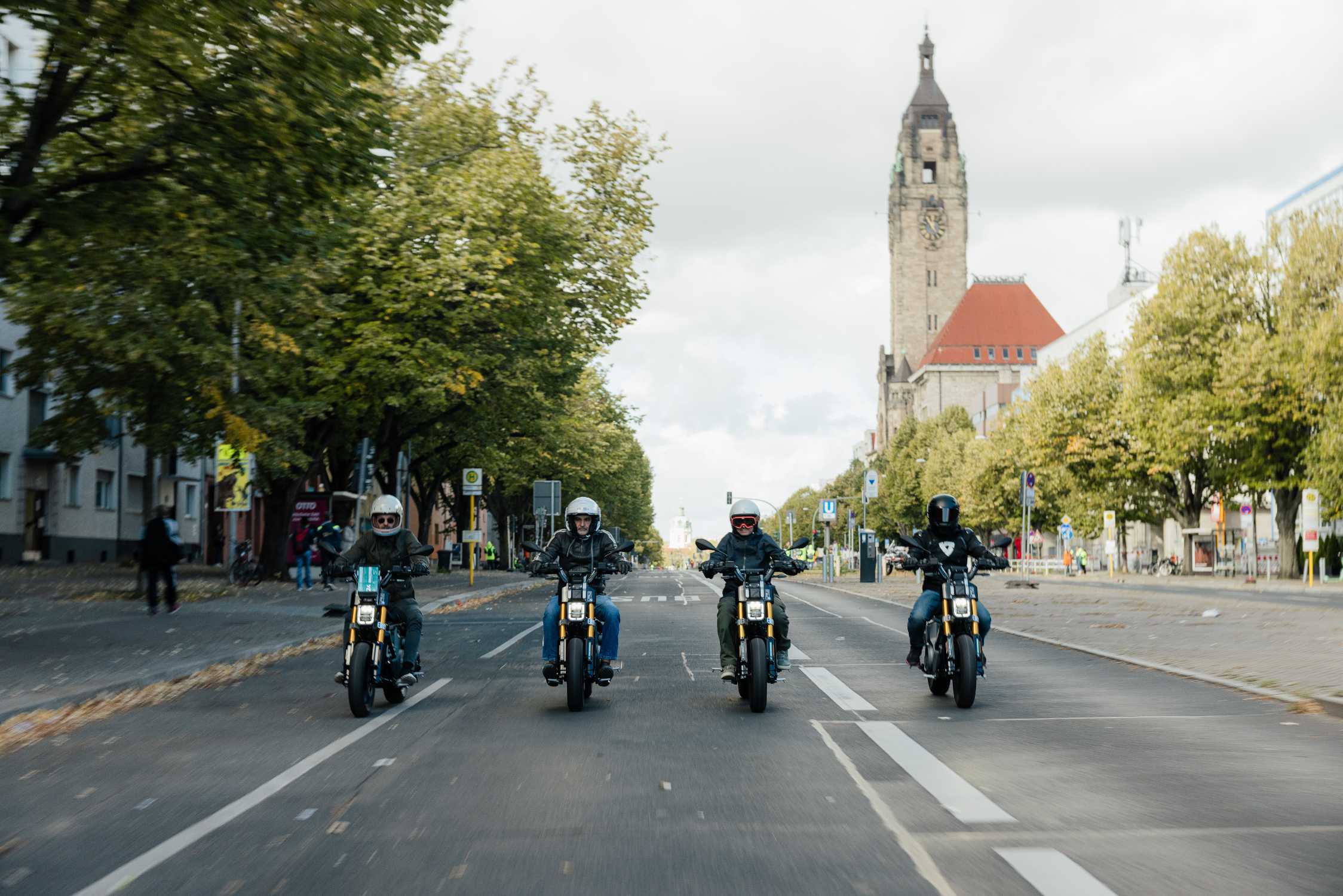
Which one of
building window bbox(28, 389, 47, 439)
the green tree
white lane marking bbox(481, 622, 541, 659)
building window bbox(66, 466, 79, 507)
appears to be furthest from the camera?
building window bbox(66, 466, 79, 507)

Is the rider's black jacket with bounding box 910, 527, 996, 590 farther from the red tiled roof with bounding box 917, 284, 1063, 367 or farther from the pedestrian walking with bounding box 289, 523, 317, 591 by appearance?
the red tiled roof with bounding box 917, 284, 1063, 367

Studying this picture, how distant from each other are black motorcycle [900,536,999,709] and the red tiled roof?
134313 millimetres

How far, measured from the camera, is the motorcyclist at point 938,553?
10.6 meters

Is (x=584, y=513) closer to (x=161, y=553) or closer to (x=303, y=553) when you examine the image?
(x=161, y=553)

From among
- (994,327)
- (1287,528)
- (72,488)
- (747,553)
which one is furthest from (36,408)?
(994,327)

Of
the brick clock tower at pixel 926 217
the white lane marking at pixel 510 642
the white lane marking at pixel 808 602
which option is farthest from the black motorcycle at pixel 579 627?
the brick clock tower at pixel 926 217

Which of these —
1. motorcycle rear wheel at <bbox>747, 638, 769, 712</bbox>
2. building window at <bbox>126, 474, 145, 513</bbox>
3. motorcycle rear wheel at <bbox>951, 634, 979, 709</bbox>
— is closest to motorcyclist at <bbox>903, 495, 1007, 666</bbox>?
motorcycle rear wheel at <bbox>951, 634, 979, 709</bbox>

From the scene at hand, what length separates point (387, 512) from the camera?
35.2 feet

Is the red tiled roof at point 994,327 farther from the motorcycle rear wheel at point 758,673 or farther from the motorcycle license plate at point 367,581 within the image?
the motorcycle license plate at point 367,581

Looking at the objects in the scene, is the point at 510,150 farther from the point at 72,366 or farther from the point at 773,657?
the point at 773,657

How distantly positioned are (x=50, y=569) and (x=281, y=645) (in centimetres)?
2423

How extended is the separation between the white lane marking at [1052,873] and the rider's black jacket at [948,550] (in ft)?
17.0

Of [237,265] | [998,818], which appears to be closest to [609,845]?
[998,818]

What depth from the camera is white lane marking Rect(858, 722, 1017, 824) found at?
246 inches
